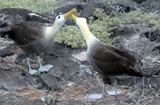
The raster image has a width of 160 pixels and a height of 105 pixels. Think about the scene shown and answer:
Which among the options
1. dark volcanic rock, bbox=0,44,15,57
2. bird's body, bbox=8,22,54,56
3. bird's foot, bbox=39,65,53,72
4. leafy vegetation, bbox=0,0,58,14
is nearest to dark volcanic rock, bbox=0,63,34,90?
bird's foot, bbox=39,65,53,72

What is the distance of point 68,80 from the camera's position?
431cm

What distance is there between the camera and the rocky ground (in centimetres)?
316

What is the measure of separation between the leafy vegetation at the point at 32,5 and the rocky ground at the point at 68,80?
12.1ft

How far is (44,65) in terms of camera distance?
193 inches

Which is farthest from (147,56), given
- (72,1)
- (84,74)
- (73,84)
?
Answer: (72,1)

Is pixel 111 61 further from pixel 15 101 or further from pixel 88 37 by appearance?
pixel 15 101

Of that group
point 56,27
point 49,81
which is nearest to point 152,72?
point 49,81

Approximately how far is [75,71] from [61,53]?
99 cm

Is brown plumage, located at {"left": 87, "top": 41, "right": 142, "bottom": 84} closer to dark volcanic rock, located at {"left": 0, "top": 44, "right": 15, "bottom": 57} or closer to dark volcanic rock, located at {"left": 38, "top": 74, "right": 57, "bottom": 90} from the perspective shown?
dark volcanic rock, located at {"left": 38, "top": 74, "right": 57, "bottom": 90}

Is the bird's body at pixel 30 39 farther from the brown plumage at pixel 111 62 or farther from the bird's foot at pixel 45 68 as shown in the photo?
the brown plumage at pixel 111 62

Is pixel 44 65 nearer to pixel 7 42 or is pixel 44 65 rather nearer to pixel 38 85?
pixel 38 85

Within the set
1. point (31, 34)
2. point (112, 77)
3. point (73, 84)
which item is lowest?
point (73, 84)

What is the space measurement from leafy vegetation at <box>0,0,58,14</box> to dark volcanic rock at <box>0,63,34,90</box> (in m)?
5.34

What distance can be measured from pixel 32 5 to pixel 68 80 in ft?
21.9
